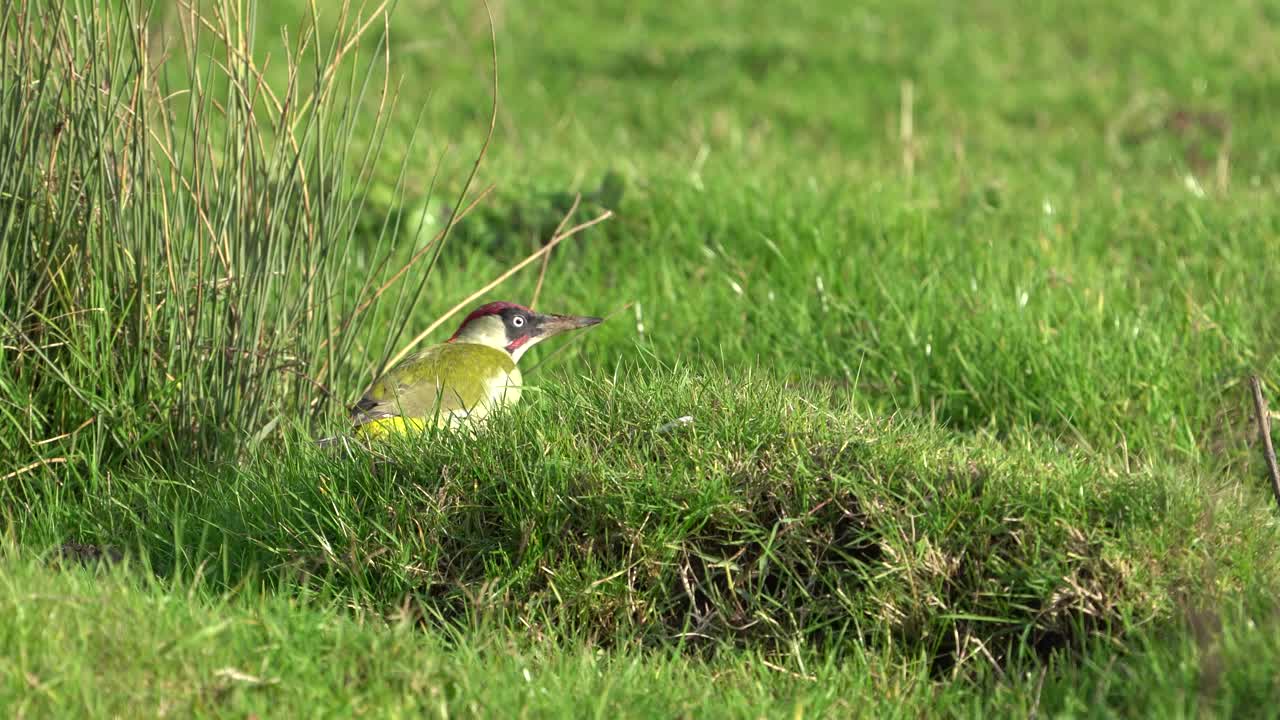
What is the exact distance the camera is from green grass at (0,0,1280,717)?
298 centimetres

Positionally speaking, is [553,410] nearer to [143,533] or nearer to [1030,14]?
[143,533]

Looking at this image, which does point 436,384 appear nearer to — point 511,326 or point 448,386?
point 448,386

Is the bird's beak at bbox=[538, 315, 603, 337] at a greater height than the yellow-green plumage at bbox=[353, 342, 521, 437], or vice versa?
the bird's beak at bbox=[538, 315, 603, 337]

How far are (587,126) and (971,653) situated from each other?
6.10 m

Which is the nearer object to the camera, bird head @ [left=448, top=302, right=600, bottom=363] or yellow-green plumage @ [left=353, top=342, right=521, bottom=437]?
yellow-green plumage @ [left=353, top=342, right=521, bottom=437]

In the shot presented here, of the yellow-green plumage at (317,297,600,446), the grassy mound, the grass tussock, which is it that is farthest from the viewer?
the yellow-green plumage at (317,297,600,446)

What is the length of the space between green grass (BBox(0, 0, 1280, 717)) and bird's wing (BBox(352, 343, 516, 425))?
→ 0.36 feet

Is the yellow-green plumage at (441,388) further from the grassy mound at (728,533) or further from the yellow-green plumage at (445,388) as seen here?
the grassy mound at (728,533)

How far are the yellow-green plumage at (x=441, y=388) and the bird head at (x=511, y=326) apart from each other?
0.17 m

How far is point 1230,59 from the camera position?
9734 mm

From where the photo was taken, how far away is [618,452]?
357 cm

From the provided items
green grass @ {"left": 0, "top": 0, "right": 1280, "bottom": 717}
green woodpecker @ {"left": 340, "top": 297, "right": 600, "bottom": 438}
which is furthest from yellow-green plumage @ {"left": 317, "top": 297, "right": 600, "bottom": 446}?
green grass @ {"left": 0, "top": 0, "right": 1280, "bottom": 717}

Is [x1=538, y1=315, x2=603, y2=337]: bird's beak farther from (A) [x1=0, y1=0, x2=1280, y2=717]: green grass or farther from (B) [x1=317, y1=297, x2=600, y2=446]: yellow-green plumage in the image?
(A) [x1=0, y1=0, x2=1280, y2=717]: green grass

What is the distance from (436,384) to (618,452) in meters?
0.74
